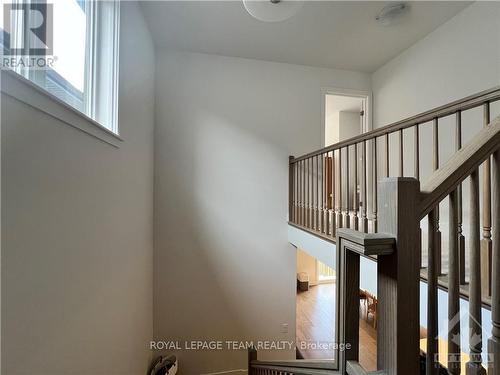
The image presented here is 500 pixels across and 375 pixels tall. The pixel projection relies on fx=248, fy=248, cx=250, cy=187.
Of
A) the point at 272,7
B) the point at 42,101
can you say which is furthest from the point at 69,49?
the point at 272,7

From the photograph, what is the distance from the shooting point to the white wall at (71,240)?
822 millimetres

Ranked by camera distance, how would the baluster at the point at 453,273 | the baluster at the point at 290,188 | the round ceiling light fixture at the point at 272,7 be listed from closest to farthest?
the baluster at the point at 453,273 < the round ceiling light fixture at the point at 272,7 < the baluster at the point at 290,188

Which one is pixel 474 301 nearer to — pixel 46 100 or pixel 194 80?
pixel 46 100

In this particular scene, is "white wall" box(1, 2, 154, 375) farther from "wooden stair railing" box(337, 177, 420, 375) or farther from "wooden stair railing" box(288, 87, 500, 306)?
"wooden stair railing" box(288, 87, 500, 306)

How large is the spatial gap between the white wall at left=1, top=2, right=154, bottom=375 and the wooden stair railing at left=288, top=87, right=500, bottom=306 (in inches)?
52.2

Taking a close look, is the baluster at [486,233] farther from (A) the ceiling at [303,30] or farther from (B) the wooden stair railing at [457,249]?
(A) the ceiling at [303,30]

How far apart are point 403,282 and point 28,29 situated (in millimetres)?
1501

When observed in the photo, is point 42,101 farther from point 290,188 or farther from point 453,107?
point 290,188

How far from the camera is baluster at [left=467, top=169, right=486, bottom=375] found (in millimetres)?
674

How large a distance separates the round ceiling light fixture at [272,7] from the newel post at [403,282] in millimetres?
1864

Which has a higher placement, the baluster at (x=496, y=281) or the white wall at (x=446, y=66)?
the white wall at (x=446, y=66)

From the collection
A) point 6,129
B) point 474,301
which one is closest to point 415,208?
point 474,301

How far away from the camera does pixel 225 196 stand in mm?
3410

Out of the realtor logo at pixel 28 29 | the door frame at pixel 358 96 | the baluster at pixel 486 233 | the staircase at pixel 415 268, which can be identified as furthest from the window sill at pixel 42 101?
the door frame at pixel 358 96
